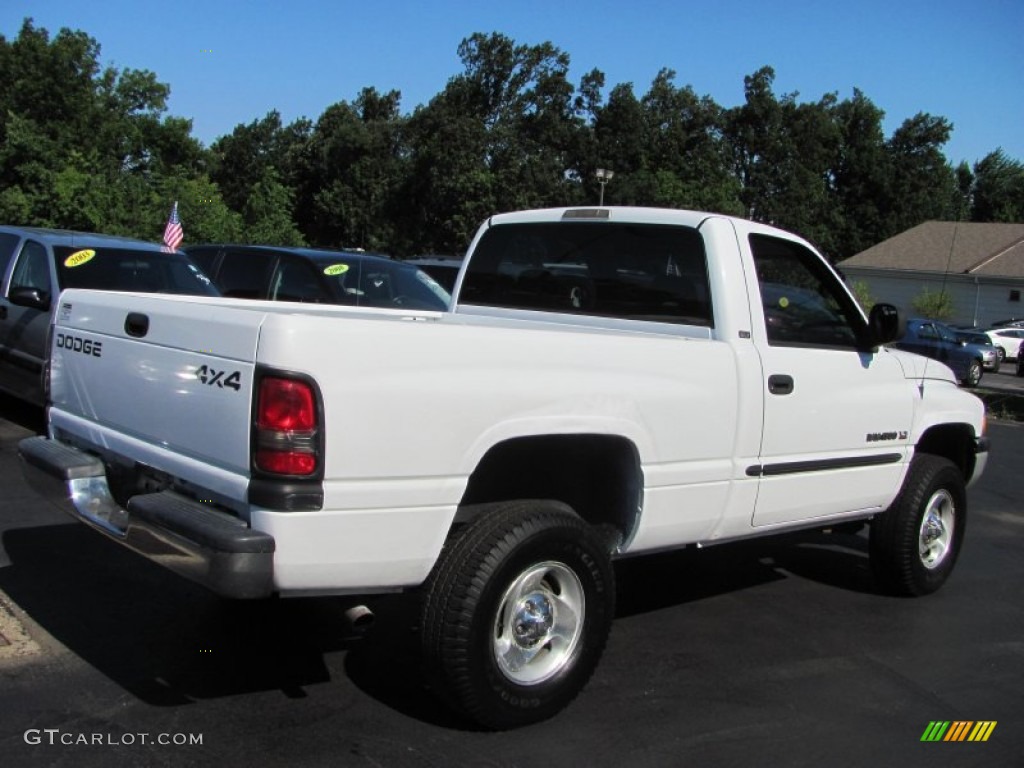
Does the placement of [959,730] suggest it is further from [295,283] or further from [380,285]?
[295,283]

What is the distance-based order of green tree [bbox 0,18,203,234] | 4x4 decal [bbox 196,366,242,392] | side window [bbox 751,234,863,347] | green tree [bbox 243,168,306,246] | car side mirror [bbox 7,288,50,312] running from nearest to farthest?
1. 4x4 decal [bbox 196,366,242,392]
2. side window [bbox 751,234,863,347]
3. car side mirror [bbox 7,288,50,312]
4. green tree [bbox 0,18,203,234]
5. green tree [bbox 243,168,306,246]

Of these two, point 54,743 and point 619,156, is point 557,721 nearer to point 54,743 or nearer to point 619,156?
point 54,743

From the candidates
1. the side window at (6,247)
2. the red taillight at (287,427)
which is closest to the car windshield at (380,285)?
the side window at (6,247)

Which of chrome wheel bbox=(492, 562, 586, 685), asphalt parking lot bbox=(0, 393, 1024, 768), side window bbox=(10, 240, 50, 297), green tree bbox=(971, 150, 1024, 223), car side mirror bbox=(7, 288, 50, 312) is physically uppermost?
green tree bbox=(971, 150, 1024, 223)

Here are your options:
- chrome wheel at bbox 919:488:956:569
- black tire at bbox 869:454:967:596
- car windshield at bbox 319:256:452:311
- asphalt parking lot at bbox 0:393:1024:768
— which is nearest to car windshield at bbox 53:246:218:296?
car windshield at bbox 319:256:452:311

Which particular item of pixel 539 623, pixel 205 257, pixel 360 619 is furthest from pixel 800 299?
pixel 205 257

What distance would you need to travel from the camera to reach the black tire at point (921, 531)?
537 centimetres

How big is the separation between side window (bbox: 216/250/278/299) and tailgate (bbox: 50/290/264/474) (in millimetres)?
6121

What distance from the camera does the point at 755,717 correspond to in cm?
388

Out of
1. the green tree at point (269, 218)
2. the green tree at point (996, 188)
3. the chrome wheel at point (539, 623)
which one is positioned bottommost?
the chrome wheel at point (539, 623)

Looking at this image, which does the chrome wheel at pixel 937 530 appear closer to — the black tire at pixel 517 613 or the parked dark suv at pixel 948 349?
the black tire at pixel 517 613

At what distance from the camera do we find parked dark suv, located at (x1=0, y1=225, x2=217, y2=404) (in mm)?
8070

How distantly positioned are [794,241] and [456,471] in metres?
2.42

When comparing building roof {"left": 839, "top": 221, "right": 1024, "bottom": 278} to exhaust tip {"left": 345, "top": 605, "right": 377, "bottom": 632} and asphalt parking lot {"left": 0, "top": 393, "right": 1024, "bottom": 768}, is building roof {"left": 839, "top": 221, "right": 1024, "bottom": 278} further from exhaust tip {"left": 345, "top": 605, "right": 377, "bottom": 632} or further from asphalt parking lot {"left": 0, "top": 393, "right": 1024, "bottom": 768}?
exhaust tip {"left": 345, "top": 605, "right": 377, "bottom": 632}
